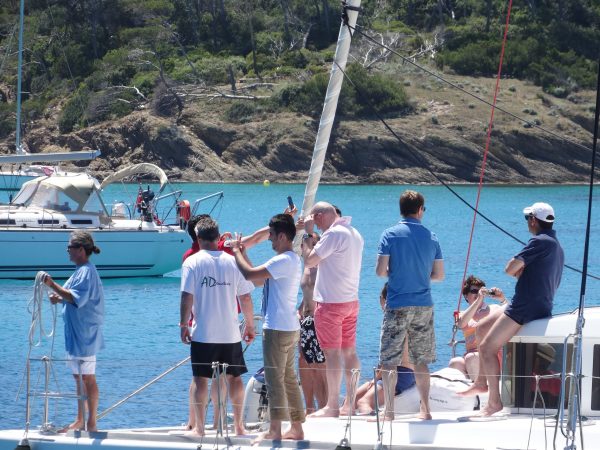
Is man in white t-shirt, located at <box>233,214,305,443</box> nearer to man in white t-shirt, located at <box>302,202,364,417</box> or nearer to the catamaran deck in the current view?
the catamaran deck

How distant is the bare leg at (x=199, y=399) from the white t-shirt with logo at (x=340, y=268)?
119 centimetres

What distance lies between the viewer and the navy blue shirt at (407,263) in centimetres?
841

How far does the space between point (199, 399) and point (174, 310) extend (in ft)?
54.5

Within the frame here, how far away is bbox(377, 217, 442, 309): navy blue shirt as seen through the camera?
8.41m

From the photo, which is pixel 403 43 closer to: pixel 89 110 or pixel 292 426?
pixel 89 110

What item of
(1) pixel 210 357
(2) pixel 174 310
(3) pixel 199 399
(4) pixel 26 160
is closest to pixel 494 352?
(1) pixel 210 357

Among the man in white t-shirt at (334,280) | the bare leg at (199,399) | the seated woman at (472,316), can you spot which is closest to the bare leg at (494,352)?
the seated woman at (472,316)

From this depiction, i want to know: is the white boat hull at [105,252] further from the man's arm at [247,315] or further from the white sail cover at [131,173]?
the man's arm at [247,315]

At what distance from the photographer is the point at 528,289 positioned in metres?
8.21

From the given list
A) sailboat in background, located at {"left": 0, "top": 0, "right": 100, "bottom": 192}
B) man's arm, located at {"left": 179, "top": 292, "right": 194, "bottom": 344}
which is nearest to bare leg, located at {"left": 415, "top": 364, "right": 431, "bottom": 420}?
man's arm, located at {"left": 179, "top": 292, "right": 194, "bottom": 344}

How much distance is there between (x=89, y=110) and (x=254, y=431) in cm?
7436

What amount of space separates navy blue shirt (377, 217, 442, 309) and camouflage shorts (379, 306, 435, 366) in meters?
0.06

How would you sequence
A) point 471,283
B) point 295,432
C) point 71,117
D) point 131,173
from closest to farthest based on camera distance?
1. point 295,432
2. point 471,283
3. point 131,173
4. point 71,117

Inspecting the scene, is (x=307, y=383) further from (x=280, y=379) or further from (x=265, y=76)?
(x=265, y=76)
